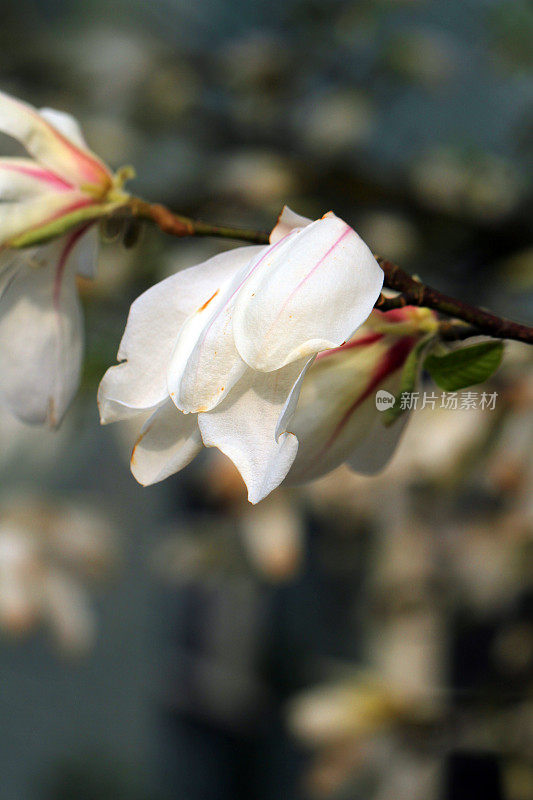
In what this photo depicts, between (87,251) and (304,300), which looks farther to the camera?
(87,251)

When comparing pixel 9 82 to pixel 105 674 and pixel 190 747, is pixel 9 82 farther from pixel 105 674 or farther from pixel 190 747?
pixel 190 747

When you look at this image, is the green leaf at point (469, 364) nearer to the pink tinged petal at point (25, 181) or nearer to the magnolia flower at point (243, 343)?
the magnolia flower at point (243, 343)

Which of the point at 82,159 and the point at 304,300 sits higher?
the point at 82,159

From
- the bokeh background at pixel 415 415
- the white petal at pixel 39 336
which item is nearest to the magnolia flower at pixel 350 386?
the white petal at pixel 39 336

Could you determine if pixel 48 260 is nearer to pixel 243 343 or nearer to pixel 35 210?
pixel 35 210

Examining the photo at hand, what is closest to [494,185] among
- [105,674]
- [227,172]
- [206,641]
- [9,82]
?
[227,172]

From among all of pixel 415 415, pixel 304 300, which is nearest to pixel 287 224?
pixel 304 300

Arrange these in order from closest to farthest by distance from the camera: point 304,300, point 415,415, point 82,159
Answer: point 304,300
point 82,159
point 415,415
